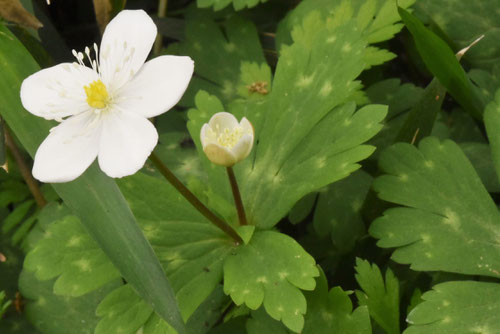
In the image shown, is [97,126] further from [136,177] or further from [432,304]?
[432,304]

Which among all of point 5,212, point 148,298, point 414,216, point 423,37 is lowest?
point 5,212

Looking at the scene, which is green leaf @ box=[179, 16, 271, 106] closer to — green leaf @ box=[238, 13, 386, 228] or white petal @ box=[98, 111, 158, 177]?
green leaf @ box=[238, 13, 386, 228]

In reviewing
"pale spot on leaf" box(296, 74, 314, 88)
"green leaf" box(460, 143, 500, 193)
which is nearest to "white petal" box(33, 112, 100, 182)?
"pale spot on leaf" box(296, 74, 314, 88)

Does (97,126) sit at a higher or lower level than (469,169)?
higher

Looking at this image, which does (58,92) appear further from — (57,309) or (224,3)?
(224,3)

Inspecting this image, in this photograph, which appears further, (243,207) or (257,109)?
(257,109)

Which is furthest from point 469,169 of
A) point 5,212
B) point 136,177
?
point 5,212

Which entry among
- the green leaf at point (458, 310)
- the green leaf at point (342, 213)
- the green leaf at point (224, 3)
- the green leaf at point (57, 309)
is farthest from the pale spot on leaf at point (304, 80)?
the green leaf at point (57, 309)
